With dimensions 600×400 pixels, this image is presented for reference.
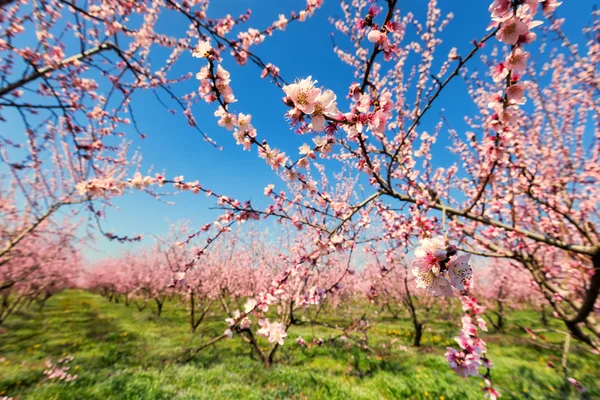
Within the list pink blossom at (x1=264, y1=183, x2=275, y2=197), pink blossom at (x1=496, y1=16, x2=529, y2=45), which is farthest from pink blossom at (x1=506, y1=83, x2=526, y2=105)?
pink blossom at (x1=264, y1=183, x2=275, y2=197)

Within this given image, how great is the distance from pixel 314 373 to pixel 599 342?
5726 millimetres

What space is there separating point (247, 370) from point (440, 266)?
7.57 m

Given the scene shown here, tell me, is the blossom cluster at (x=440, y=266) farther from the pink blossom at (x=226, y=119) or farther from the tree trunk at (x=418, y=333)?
the tree trunk at (x=418, y=333)

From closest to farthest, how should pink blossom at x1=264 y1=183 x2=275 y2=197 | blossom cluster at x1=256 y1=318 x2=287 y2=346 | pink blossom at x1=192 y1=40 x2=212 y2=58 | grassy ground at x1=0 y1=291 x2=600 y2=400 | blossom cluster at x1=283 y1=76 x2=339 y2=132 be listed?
blossom cluster at x1=283 y1=76 x2=339 y2=132
pink blossom at x1=192 y1=40 x2=212 y2=58
blossom cluster at x1=256 y1=318 x2=287 y2=346
pink blossom at x1=264 y1=183 x2=275 y2=197
grassy ground at x1=0 y1=291 x2=600 y2=400

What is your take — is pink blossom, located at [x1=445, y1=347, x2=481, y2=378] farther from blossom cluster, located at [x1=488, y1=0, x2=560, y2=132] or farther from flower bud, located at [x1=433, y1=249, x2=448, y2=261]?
blossom cluster, located at [x1=488, y1=0, x2=560, y2=132]

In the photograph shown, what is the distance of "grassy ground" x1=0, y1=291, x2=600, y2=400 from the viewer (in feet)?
18.2

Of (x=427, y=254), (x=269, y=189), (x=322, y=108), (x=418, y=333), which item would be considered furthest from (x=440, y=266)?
(x=418, y=333)

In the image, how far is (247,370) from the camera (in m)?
6.90

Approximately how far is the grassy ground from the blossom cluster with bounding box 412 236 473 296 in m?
5.50

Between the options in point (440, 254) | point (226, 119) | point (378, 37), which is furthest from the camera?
point (226, 119)

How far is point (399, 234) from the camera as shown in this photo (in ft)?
15.1

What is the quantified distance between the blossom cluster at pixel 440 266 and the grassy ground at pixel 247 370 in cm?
550

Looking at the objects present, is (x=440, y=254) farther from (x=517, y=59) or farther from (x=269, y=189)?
(x=269, y=189)

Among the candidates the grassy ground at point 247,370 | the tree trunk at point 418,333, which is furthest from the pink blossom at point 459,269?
the tree trunk at point 418,333
